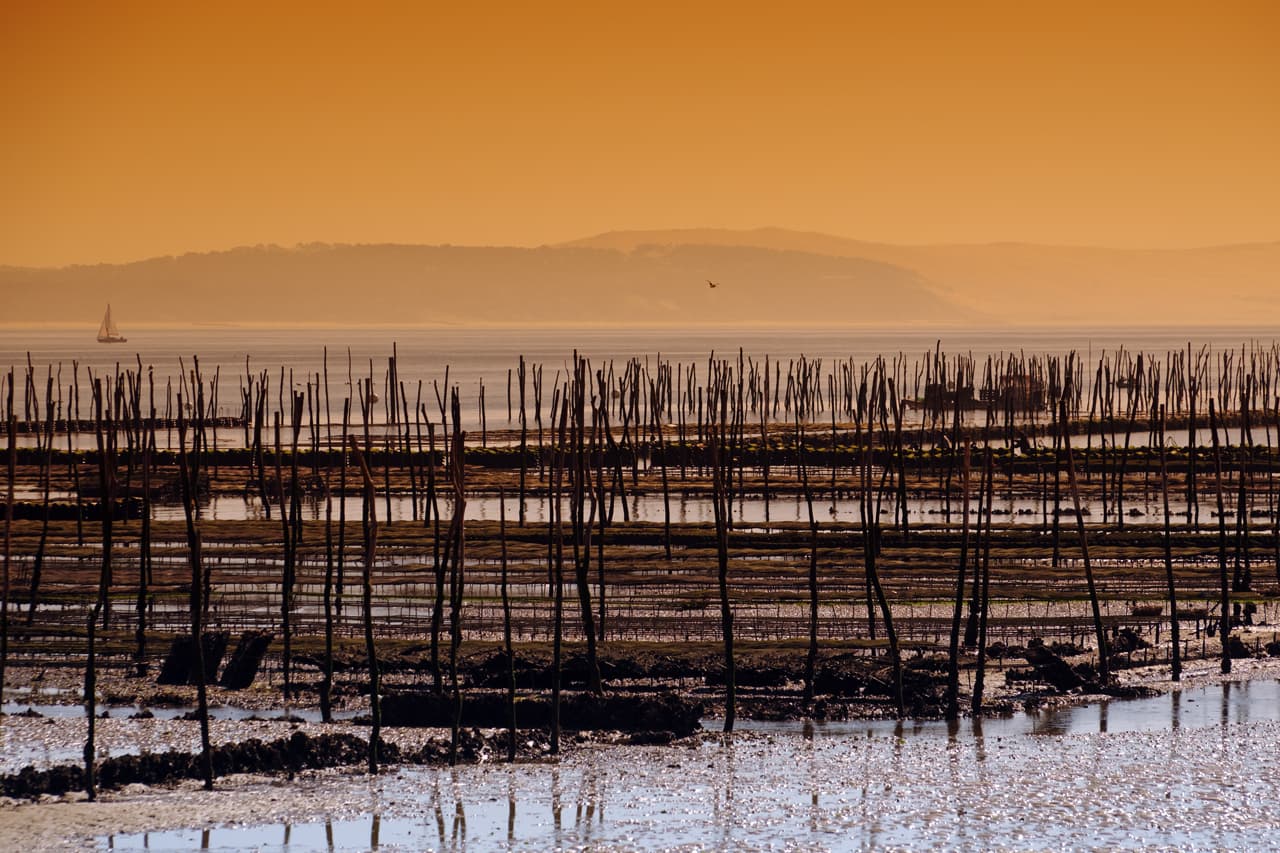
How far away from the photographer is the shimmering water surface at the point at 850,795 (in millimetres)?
14023

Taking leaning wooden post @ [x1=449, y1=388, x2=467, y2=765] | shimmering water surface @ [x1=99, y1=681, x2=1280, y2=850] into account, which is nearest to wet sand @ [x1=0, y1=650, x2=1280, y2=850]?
shimmering water surface @ [x1=99, y1=681, x2=1280, y2=850]

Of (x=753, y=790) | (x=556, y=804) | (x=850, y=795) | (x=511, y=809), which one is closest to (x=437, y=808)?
(x=511, y=809)

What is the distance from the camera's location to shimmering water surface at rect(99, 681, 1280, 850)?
552 inches

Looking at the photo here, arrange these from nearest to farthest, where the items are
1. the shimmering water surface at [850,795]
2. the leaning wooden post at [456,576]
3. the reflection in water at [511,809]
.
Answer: the shimmering water surface at [850,795] < the reflection in water at [511,809] < the leaning wooden post at [456,576]

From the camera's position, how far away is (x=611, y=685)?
1859 cm

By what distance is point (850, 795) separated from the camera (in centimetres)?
1523

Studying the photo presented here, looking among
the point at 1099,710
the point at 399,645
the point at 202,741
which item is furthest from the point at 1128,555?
the point at 202,741

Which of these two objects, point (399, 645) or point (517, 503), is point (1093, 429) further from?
point (399, 645)

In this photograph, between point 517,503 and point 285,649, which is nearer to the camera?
point 285,649

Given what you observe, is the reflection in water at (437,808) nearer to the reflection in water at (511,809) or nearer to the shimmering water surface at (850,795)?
the shimmering water surface at (850,795)

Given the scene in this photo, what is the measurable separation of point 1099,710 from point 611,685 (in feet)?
17.8

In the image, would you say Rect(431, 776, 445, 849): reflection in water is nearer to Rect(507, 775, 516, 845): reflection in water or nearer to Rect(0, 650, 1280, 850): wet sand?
Rect(0, 650, 1280, 850): wet sand

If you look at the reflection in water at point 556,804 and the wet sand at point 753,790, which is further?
the reflection in water at point 556,804

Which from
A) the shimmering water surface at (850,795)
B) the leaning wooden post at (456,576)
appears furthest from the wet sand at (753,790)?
the leaning wooden post at (456,576)
